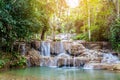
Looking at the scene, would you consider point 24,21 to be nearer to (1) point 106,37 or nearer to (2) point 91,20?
(1) point 106,37

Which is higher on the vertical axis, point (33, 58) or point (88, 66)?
point (33, 58)

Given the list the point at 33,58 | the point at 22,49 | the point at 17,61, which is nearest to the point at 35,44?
the point at 22,49

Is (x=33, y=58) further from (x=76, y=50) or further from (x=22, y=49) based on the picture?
(x=76, y=50)

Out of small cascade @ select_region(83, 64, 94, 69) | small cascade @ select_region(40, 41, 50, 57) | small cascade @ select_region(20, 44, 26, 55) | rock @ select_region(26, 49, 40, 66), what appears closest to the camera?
small cascade @ select_region(83, 64, 94, 69)

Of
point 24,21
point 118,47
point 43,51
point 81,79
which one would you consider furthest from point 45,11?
point 81,79

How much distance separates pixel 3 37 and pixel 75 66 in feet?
21.3

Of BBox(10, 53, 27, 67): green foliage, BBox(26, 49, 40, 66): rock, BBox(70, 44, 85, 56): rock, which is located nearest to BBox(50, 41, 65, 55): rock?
BBox(70, 44, 85, 56): rock

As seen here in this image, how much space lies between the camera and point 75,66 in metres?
17.7

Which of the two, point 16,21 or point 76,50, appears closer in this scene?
point 16,21

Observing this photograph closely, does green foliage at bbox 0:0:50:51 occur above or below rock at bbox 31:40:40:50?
above

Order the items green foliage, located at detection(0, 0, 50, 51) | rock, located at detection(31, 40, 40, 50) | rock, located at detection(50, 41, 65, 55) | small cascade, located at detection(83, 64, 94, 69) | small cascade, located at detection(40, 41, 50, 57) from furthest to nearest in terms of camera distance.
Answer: rock, located at detection(50, 41, 65, 55)
small cascade, located at detection(40, 41, 50, 57)
rock, located at detection(31, 40, 40, 50)
small cascade, located at detection(83, 64, 94, 69)
green foliage, located at detection(0, 0, 50, 51)

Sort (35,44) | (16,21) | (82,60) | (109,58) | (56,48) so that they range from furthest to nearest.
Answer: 1. (56,48)
2. (35,44)
3. (109,58)
4. (82,60)
5. (16,21)

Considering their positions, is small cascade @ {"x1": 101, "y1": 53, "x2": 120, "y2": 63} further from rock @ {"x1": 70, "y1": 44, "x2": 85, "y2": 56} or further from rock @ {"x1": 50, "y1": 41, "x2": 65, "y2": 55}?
rock @ {"x1": 50, "y1": 41, "x2": 65, "y2": 55}

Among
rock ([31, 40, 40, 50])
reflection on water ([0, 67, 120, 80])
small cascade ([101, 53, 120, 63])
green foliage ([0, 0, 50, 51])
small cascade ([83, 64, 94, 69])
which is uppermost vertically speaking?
green foliage ([0, 0, 50, 51])
